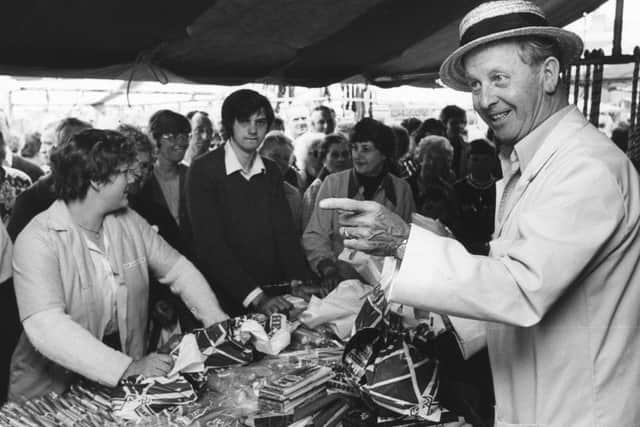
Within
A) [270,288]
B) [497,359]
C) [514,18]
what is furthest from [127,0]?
[497,359]

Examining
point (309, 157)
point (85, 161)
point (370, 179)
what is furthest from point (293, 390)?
point (309, 157)

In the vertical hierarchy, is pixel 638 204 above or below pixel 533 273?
above

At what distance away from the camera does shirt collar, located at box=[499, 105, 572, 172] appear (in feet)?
4.82

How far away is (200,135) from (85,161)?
123 inches

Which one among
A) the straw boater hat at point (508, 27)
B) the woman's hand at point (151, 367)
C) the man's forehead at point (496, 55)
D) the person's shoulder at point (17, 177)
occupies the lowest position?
the woman's hand at point (151, 367)

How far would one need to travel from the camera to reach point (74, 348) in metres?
1.99

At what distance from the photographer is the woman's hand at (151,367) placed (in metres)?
1.96

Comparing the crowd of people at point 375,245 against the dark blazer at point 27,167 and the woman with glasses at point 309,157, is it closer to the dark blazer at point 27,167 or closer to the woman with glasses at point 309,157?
the dark blazer at point 27,167

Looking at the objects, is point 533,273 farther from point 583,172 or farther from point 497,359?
point 497,359

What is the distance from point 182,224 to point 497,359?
2448 mm

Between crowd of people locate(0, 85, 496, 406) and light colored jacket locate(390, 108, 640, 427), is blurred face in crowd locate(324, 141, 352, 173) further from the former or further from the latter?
light colored jacket locate(390, 108, 640, 427)

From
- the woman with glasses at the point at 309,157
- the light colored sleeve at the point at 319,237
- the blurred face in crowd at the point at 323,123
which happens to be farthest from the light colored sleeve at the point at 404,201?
the blurred face in crowd at the point at 323,123

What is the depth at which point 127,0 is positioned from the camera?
2967mm

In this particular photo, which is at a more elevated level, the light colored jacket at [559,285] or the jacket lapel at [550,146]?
the jacket lapel at [550,146]
